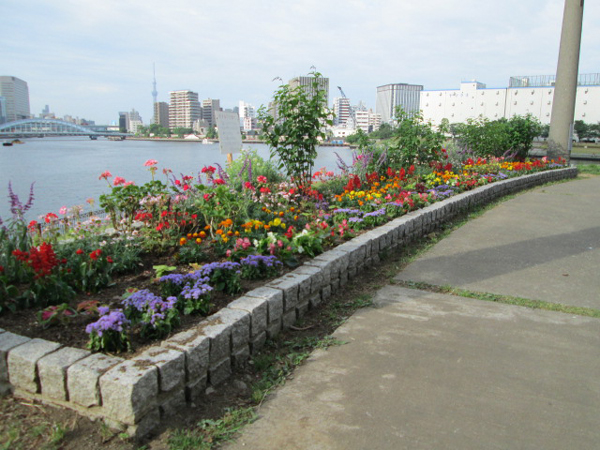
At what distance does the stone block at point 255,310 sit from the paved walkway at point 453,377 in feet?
1.12

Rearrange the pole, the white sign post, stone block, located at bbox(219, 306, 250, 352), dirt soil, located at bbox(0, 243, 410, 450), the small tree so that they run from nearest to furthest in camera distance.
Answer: dirt soil, located at bbox(0, 243, 410, 450) → stone block, located at bbox(219, 306, 250, 352) → the small tree → the white sign post → the pole

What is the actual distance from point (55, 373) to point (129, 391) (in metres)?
0.40

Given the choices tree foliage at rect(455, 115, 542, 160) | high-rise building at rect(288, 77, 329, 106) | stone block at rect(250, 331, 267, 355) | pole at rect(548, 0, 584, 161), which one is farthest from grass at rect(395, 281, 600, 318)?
pole at rect(548, 0, 584, 161)

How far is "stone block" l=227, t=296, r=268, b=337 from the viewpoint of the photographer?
238 centimetres

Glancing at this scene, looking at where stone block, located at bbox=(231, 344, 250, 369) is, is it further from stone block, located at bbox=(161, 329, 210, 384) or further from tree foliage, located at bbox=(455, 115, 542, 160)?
tree foliage, located at bbox=(455, 115, 542, 160)

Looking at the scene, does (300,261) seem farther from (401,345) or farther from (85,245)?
(85,245)

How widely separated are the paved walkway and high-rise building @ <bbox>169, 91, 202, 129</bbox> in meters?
71.7

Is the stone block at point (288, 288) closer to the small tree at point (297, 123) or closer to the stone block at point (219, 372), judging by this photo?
the stone block at point (219, 372)

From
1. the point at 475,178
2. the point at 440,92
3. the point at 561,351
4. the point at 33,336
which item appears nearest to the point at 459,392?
the point at 561,351

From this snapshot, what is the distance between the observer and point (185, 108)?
72.3 meters

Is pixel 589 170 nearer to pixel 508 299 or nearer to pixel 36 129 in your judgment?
pixel 508 299

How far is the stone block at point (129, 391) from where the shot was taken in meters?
1.67

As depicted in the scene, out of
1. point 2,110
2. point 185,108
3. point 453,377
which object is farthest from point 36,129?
point 453,377

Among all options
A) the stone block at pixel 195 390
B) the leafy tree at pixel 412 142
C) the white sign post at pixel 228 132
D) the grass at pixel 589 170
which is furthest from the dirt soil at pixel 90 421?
the grass at pixel 589 170
